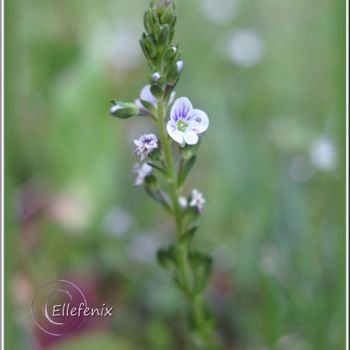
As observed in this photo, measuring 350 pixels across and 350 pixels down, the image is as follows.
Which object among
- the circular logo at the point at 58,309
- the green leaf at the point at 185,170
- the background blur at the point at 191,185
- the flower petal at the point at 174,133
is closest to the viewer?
the flower petal at the point at 174,133

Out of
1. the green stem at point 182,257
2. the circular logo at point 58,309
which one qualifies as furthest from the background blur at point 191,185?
the green stem at point 182,257

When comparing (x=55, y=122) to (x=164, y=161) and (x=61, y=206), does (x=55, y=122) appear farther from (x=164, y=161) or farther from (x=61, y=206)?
(x=164, y=161)

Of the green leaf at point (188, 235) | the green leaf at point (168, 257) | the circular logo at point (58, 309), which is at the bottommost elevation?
the green leaf at point (168, 257)

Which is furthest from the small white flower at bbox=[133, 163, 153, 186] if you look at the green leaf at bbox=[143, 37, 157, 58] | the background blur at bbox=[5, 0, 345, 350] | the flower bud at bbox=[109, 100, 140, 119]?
the background blur at bbox=[5, 0, 345, 350]

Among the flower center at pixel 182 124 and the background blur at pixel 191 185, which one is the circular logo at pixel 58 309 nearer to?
the background blur at pixel 191 185

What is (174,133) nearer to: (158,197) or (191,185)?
(158,197)
